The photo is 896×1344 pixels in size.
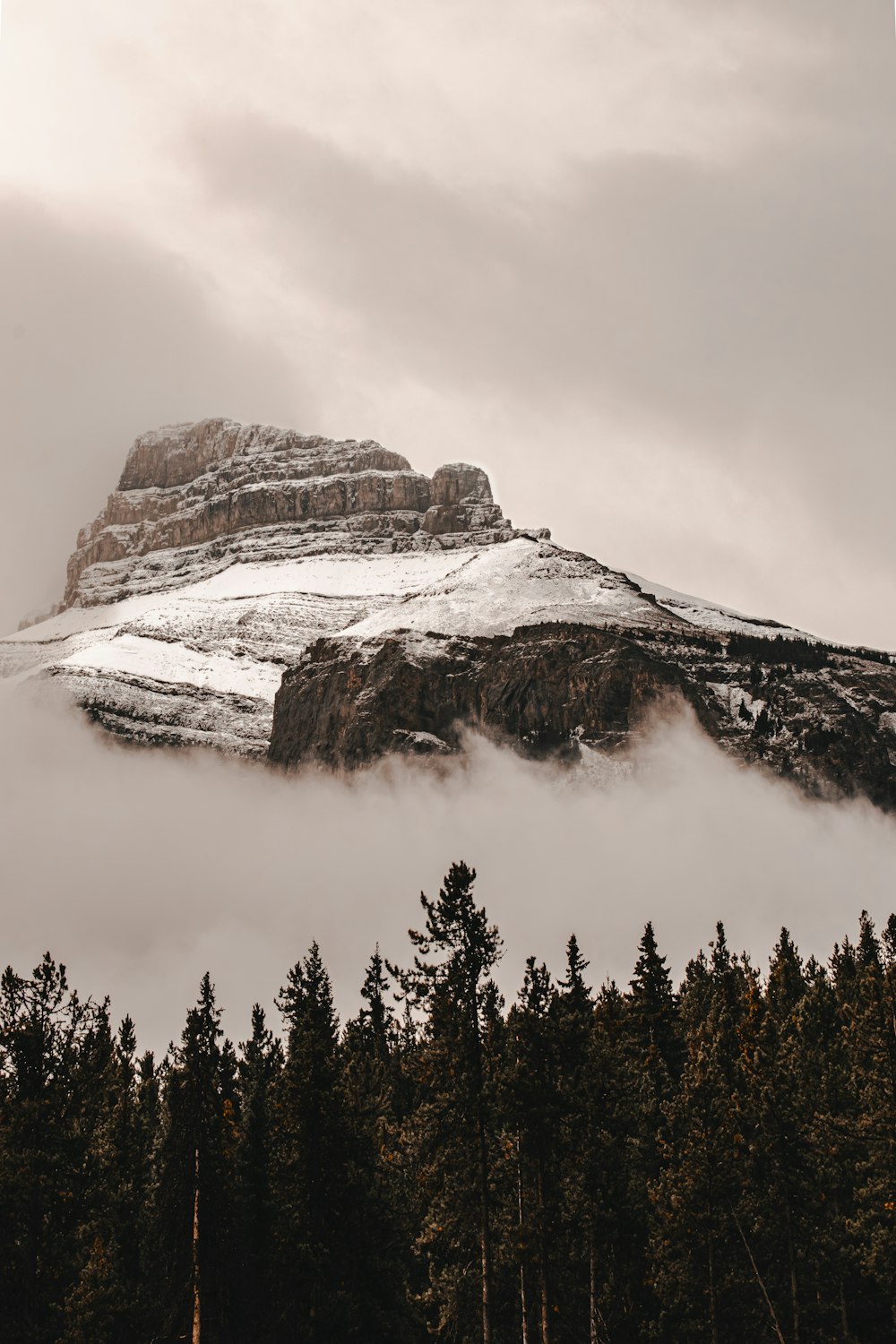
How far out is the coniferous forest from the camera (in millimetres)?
54094

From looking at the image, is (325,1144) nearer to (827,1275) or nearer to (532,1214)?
(532,1214)

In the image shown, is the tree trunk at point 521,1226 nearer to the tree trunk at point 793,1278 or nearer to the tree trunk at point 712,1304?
the tree trunk at point 712,1304

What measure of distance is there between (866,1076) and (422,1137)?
17.8 meters

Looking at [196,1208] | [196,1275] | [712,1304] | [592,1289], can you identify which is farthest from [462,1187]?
[712,1304]

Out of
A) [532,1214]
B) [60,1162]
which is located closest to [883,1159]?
[532,1214]

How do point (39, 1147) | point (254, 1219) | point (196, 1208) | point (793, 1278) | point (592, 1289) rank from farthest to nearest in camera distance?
point (254, 1219) < point (592, 1289) < point (793, 1278) < point (196, 1208) < point (39, 1147)

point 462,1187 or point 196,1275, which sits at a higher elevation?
point 462,1187

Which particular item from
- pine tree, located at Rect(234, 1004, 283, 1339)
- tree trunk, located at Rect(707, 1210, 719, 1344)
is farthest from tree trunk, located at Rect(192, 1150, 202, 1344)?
tree trunk, located at Rect(707, 1210, 719, 1344)

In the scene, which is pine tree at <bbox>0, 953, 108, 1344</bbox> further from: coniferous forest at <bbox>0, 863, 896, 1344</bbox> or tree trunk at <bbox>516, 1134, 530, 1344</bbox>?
tree trunk at <bbox>516, 1134, 530, 1344</bbox>

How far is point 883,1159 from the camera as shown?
5941cm

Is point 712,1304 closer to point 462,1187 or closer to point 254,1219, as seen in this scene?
point 462,1187

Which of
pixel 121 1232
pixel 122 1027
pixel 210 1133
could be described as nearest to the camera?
pixel 210 1133

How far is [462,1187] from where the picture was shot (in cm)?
5478

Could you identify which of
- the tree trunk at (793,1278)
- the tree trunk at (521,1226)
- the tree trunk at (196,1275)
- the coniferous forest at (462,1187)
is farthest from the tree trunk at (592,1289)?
the tree trunk at (196,1275)
